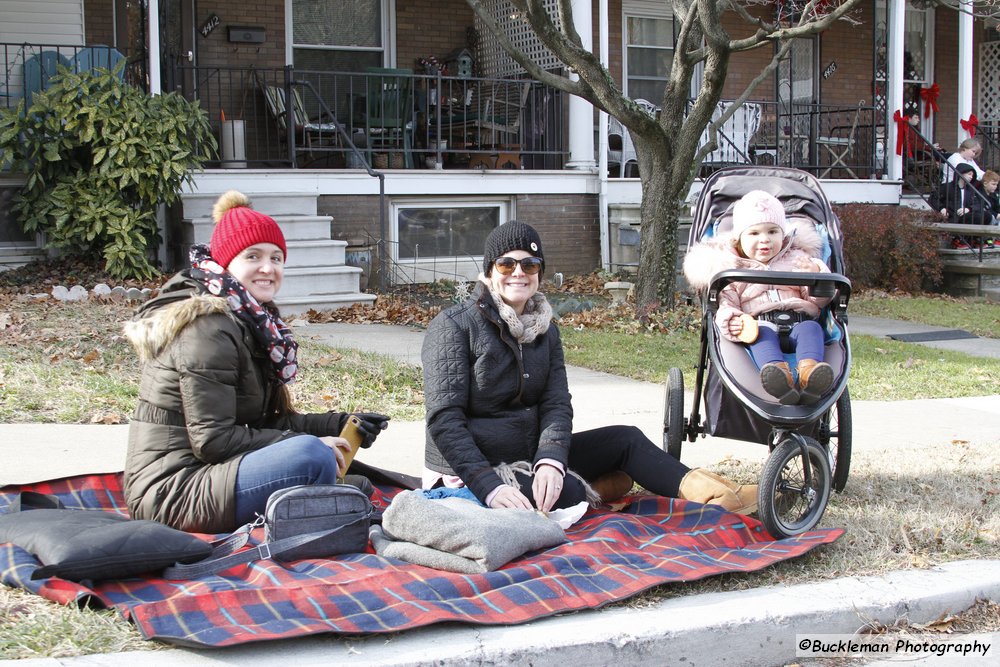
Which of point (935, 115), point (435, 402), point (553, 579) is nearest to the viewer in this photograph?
point (553, 579)

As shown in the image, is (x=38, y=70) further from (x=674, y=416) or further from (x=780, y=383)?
(x=780, y=383)

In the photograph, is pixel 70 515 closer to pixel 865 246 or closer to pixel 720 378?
pixel 720 378

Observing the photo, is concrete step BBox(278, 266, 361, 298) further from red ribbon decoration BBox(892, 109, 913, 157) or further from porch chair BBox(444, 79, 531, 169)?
red ribbon decoration BBox(892, 109, 913, 157)

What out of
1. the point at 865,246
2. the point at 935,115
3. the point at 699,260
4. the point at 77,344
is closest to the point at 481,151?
the point at 865,246

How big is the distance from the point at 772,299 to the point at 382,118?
8.77m

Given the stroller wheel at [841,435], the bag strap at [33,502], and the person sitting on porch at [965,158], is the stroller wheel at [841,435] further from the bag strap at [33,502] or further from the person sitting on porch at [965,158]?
the person sitting on porch at [965,158]

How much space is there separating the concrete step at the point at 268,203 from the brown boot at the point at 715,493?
7.64 meters

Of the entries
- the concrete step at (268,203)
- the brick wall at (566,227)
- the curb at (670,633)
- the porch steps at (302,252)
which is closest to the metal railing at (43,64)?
the concrete step at (268,203)

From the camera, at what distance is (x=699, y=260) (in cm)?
511

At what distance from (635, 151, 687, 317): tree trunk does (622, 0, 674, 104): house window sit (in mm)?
6774

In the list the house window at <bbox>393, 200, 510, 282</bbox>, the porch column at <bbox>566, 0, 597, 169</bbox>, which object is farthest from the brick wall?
the porch column at <bbox>566, 0, 597, 169</bbox>

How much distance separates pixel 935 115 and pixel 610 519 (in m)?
17.5

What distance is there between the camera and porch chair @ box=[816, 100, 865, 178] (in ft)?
54.6

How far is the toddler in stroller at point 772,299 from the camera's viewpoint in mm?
4406
